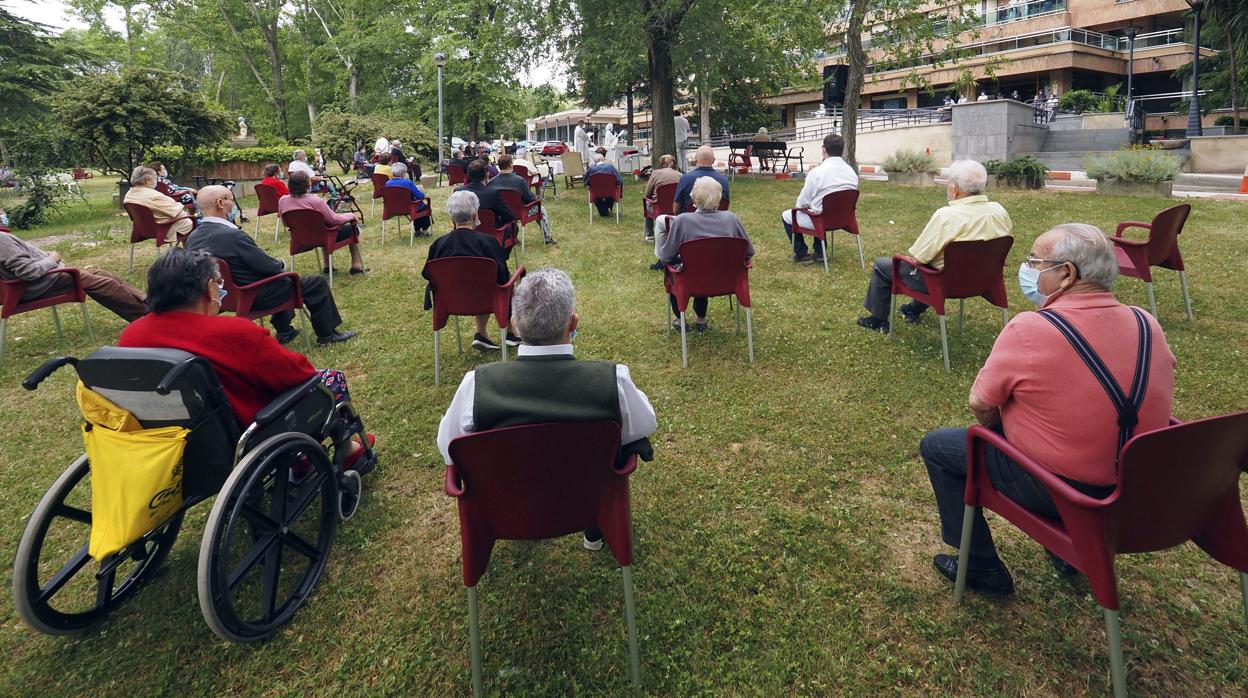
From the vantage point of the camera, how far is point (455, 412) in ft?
7.05

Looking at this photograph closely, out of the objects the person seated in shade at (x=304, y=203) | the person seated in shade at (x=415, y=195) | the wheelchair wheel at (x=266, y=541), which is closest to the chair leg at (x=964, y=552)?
the wheelchair wheel at (x=266, y=541)

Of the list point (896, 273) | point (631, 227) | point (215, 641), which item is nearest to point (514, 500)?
point (215, 641)

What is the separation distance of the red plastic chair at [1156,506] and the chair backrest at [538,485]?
129 centimetres

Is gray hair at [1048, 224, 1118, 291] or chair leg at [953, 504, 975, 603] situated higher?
gray hair at [1048, 224, 1118, 291]

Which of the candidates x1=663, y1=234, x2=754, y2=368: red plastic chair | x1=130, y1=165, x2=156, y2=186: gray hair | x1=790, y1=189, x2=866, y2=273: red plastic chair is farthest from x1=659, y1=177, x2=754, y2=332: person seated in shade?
x1=130, y1=165, x2=156, y2=186: gray hair

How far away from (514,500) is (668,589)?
100 cm

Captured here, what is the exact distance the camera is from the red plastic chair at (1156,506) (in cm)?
172

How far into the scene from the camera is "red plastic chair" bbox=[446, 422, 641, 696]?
6.15ft

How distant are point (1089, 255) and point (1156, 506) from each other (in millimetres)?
815

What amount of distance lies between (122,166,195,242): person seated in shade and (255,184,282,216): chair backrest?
8.75 ft

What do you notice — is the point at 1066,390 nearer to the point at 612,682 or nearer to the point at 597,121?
the point at 612,682

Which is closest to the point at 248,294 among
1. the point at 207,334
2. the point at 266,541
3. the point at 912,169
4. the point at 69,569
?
the point at 207,334

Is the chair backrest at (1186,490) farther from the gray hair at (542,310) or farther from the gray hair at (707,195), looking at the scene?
the gray hair at (707,195)

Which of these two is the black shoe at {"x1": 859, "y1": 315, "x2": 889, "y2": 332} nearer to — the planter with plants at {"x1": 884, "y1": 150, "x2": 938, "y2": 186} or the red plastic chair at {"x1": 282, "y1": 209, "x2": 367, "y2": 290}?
the red plastic chair at {"x1": 282, "y1": 209, "x2": 367, "y2": 290}
